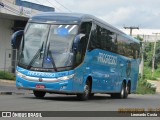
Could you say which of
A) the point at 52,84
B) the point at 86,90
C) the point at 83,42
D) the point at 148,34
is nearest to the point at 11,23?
the point at 86,90

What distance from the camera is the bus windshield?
723 inches

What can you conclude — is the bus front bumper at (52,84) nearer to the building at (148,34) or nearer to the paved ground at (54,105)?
the paved ground at (54,105)

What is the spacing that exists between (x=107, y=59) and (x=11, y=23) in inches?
729

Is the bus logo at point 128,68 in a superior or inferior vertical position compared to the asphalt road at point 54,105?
superior

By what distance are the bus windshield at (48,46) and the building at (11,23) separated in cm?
1757

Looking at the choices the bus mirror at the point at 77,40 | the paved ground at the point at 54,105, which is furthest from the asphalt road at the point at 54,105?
the bus mirror at the point at 77,40

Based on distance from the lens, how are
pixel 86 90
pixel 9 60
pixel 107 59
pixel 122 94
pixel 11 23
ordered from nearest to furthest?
1. pixel 86 90
2. pixel 107 59
3. pixel 122 94
4. pixel 9 60
5. pixel 11 23

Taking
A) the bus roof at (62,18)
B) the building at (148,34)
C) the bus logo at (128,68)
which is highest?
the building at (148,34)

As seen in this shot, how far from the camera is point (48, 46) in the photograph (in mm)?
18547

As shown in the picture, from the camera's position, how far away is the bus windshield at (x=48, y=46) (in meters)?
18.4

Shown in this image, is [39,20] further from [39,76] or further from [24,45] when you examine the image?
[39,76]

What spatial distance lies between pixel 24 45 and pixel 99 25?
4004 mm

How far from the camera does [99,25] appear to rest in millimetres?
21125

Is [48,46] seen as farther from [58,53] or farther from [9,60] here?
[9,60]
